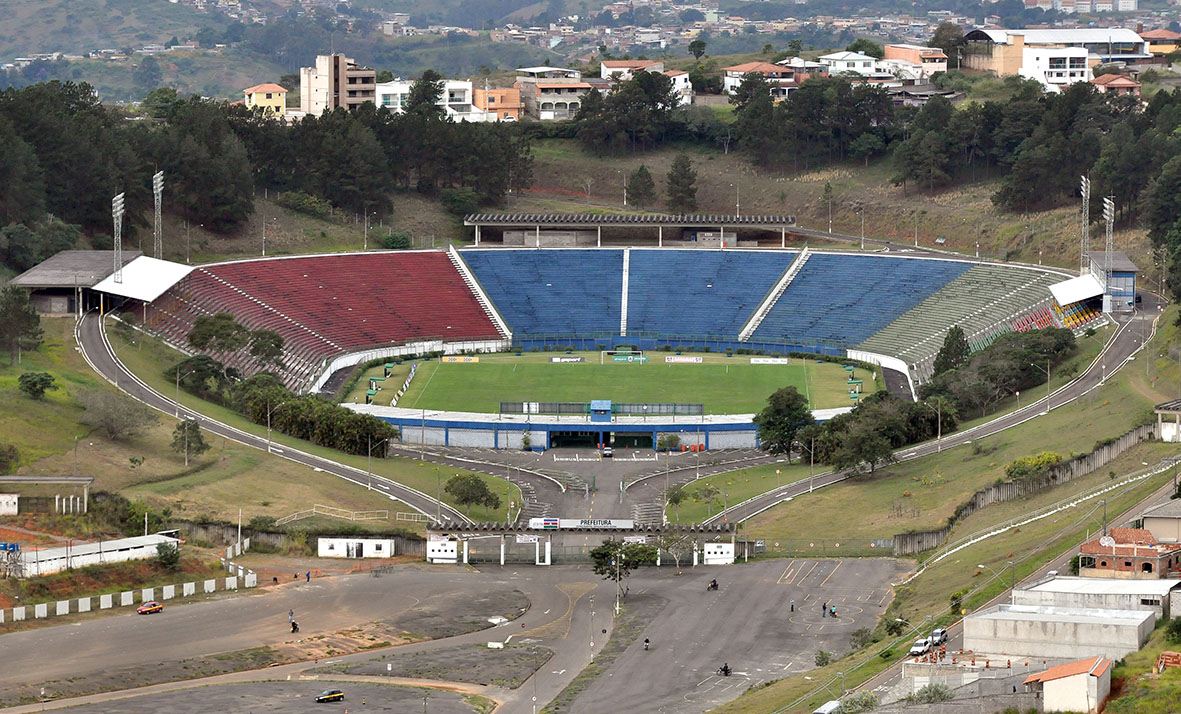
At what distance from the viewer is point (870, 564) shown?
305ft

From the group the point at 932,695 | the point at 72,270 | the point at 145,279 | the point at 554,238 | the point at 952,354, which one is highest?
the point at 554,238

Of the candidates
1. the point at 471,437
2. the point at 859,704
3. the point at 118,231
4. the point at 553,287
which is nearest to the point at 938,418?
the point at 471,437

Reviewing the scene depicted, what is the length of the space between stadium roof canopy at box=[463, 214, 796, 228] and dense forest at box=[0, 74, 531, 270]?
242 inches

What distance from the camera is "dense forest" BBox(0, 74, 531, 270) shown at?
475 ft

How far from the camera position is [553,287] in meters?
156

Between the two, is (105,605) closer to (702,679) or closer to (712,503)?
(702,679)

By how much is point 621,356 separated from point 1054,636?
259 feet

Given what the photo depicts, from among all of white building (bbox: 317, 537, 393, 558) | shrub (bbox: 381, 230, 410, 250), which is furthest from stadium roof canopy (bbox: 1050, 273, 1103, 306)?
white building (bbox: 317, 537, 393, 558)

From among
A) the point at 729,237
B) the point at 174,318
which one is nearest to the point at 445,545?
the point at 174,318

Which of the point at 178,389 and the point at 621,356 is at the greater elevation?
the point at 621,356

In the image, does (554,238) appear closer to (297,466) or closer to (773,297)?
(773,297)

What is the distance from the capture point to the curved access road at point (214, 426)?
10419 cm

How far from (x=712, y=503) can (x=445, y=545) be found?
16.3 m

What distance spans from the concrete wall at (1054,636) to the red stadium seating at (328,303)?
67.6m
